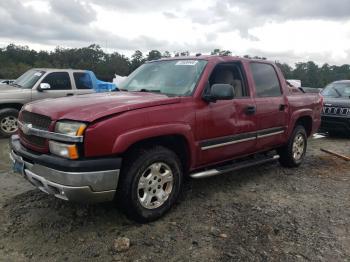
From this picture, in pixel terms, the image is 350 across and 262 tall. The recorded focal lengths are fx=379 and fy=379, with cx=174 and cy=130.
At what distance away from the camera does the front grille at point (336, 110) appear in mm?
9586

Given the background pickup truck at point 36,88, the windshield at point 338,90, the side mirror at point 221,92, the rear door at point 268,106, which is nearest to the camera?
the side mirror at point 221,92

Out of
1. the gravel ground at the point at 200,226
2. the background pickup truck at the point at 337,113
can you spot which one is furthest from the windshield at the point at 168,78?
the background pickup truck at the point at 337,113

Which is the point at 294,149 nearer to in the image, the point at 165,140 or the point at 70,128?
the point at 165,140

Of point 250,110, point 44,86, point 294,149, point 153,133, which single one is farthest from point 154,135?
point 44,86

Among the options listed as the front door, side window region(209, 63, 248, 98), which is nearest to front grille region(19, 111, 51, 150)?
the front door

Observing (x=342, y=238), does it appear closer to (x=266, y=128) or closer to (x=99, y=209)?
(x=266, y=128)

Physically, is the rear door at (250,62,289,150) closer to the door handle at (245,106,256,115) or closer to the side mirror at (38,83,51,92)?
the door handle at (245,106,256,115)

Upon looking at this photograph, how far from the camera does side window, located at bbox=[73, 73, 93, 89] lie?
10.1m

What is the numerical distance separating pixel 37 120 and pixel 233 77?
2.65 m

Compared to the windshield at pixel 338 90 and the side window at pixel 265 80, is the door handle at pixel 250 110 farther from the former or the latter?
the windshield at pixel 338 90

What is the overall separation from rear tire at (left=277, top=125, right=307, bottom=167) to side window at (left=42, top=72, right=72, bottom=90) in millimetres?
5922

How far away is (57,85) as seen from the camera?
31.8ft

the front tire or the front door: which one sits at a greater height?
the front door

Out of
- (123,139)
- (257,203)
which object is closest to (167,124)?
(123,139)
